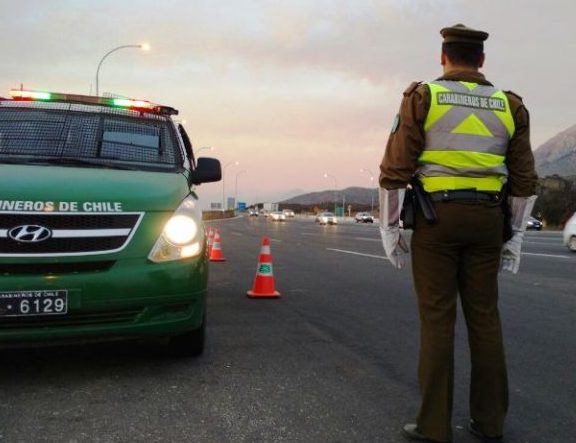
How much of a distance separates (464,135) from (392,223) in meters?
0.55

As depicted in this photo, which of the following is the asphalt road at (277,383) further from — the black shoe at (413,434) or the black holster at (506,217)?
the black holster at (506,217)

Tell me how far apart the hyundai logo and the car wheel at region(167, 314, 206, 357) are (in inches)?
48.8

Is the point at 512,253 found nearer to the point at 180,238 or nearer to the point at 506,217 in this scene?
the point at 506,217

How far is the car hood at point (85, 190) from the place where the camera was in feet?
12.5

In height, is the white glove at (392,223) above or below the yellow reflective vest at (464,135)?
below

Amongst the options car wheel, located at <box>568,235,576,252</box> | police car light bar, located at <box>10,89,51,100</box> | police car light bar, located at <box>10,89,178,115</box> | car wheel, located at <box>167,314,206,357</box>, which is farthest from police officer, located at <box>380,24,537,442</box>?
car wheel, located at <box>568,235,576,252</box>

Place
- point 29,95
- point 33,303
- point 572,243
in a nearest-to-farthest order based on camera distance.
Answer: point 33,303 < point 29,95 < point 572,243

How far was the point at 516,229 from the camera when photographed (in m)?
3.27

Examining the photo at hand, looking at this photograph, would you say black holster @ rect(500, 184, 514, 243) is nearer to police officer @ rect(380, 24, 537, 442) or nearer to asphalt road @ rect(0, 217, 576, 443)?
police officer @ rect(380, 24, 537, 442)

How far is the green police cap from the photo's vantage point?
304 centimetres

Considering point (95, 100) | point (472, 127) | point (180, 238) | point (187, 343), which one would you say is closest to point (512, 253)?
point (472, 127)

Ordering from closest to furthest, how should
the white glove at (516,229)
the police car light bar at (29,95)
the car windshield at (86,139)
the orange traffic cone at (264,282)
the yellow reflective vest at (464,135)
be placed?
the yellow reflective vest at (464,135) → the white glove at (516,229) → the car windshield at (86,139) → the police car light bar at (29,95) → the orange traffic cone at (264,282)

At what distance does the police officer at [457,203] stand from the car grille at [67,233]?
1726mm

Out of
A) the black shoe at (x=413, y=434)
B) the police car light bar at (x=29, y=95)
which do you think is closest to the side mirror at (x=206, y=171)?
the police car light bar at (x=29, y=95)
